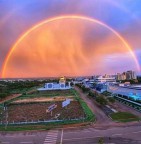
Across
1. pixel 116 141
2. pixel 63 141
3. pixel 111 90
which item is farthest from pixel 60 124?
pixel 111 90

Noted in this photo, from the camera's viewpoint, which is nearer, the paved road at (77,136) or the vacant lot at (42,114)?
the paved road at (77,136)

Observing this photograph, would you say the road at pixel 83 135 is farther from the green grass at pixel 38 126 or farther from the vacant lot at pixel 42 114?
the vacant lot at pixel 42 114

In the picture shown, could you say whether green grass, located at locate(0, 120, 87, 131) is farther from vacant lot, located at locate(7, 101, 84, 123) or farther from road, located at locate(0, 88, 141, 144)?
vacant lot, located at locate(7, 101, 84, 123)

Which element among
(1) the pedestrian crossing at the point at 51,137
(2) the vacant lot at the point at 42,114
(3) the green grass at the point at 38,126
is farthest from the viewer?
(2) the vacant lot at the point at 42,114

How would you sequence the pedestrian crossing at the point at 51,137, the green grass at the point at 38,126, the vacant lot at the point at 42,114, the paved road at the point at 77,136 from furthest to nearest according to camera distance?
the vacant lot at the point at 42,114 < the green grass at the point at 38,126 < the pedestrian crossing at the point at 51,137 < the paved road at the point at 77,136

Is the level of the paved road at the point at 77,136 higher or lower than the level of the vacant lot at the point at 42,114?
lower

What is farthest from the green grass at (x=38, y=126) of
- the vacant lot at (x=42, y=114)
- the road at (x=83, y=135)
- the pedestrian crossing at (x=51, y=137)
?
the vacant lot at (x=42, y=114)

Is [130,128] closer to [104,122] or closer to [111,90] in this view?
[104,122]
